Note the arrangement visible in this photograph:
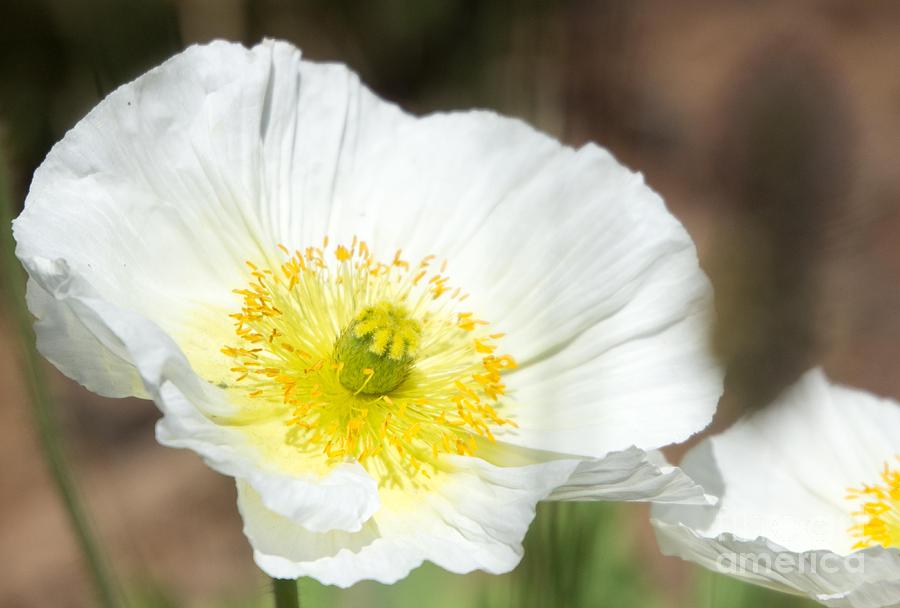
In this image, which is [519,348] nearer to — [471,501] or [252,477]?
[471,501]

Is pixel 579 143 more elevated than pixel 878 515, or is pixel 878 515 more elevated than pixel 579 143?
pixel 579 143

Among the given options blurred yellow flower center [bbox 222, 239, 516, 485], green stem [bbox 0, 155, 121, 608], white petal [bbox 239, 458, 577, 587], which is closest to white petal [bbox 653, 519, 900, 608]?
white petal [bbox 239, 458, 577, 587]

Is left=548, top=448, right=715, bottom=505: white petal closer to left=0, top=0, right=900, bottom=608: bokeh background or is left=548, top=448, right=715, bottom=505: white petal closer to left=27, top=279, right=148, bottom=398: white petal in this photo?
left=0, top=0, right=900, bottom=608: bokeh background

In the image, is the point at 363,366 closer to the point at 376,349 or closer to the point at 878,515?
the point at 376,349

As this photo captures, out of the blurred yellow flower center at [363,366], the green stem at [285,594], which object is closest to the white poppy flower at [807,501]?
the blurred yellow flower center at [363,366]

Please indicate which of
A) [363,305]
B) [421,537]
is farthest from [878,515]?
[363,305]

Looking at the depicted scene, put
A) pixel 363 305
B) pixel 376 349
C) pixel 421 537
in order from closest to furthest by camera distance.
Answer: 1. pixel 421 537
2. pixel 376 349
3. pixel 363 305
